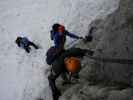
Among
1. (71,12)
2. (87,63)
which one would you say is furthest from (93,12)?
(87,63)

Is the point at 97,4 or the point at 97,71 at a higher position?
the point at 97,4

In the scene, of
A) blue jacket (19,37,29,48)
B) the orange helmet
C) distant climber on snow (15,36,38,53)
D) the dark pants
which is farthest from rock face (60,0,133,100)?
blue jacket (19,37,29,48)

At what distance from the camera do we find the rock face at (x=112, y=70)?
22.4 ft

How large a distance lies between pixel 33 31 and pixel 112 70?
9180mm

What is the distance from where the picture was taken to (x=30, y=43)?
14.3 meters

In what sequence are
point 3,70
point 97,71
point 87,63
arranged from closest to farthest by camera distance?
point 97,71
point 87,63
point 3,70

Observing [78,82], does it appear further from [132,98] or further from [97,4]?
[97,4]

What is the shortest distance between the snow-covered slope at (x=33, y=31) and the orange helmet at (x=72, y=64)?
267 centimetres

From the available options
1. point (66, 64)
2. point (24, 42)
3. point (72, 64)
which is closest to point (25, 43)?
point (24, 42)

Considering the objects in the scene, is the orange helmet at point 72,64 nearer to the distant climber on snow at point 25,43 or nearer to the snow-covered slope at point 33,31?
the snow-covered slope at point 33,31

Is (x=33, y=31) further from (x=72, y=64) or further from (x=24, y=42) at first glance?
(x=72, y=64)

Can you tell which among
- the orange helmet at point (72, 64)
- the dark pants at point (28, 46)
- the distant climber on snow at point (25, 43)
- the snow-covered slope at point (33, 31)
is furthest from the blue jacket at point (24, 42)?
the orange helmet at point (72, 64)

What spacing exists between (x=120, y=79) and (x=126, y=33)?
47.1 inches

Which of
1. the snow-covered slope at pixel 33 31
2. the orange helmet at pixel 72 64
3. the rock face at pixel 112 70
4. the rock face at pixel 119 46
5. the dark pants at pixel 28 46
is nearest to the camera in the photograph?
the rock face at pixel 112 70
